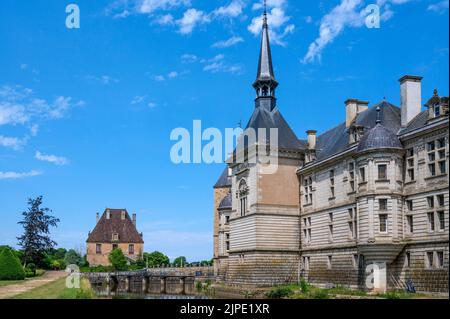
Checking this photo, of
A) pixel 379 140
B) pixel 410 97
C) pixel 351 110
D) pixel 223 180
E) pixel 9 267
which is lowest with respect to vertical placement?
pixel 9 267

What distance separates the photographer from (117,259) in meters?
75.8

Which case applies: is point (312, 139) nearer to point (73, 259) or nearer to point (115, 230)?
point (115, 230)

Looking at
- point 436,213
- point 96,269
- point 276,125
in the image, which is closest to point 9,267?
point 276,125

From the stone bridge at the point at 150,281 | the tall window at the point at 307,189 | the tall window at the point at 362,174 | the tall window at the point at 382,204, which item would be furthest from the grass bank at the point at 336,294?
the stone bridge at the point at 150,281

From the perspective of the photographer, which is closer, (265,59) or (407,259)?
(407,259)

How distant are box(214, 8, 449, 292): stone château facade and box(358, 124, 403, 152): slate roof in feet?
0.21

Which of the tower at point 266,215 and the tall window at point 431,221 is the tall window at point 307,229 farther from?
the tall window at point 431,221

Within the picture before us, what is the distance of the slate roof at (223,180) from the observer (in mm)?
62053

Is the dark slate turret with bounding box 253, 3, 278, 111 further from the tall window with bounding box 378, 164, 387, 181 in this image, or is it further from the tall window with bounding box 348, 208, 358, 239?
the tall window with bounding box 378, 164, 387, 181

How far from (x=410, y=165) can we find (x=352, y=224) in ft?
19.8

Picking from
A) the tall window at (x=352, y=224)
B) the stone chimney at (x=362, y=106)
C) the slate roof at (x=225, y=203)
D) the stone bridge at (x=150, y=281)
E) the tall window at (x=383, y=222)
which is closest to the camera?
the tall window at (x=383, y=222)

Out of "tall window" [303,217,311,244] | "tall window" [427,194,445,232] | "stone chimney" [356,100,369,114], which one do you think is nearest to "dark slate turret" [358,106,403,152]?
"tall window" [427,194,445,232]

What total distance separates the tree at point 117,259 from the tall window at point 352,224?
44.2 metres
